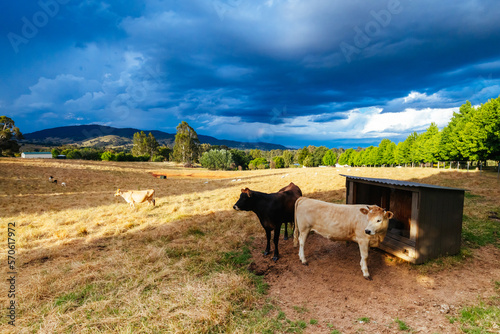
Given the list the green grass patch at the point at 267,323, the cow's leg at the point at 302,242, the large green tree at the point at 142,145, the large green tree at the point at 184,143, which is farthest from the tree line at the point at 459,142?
the large green tree at the point at 142,145

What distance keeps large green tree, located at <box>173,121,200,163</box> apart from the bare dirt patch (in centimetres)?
7632

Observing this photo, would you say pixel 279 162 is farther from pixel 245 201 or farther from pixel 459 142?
pixel 245 201

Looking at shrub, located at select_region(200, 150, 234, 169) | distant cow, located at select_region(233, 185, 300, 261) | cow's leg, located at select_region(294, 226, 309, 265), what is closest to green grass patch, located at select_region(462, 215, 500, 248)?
cow's leg, located at select_region(294, 226, 309, 265)

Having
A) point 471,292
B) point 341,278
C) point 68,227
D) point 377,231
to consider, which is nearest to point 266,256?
point 341,278

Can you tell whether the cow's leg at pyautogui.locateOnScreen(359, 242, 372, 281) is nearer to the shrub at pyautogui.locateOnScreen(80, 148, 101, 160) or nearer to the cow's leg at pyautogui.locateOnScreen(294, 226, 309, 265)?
the cow's leg at pyautogui.locateOnScreen(294, 226, 309, 265)

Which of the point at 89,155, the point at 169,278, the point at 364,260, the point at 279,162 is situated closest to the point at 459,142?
the point at 364,260

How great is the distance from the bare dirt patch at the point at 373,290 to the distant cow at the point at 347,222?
601 mm

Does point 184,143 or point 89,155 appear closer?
point 184,143

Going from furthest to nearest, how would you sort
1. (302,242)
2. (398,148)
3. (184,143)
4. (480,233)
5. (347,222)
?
(184,143), (398,148), (480,233), (302,242), (347,222)

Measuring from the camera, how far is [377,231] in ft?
19.6

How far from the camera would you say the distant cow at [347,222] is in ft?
19.4

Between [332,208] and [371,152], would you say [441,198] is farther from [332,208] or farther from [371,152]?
[371,152]

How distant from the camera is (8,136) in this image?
57.0 metres

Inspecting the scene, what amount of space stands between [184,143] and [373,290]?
7943 cm
